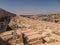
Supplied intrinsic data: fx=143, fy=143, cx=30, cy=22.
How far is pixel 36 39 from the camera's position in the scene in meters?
4.11

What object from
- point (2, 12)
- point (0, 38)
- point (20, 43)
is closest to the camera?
point (20, 43)

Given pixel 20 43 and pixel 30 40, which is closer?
pixel 30 40

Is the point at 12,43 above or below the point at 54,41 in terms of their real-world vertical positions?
below

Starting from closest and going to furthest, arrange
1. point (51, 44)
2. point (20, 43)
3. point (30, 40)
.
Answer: point (51, 44) < point (30, 40) < point (20, 43)

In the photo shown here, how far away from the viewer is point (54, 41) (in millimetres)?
3846

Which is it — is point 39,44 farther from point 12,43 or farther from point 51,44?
point 12,43

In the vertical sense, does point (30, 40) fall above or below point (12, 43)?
above

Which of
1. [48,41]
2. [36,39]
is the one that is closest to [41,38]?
[36,39]

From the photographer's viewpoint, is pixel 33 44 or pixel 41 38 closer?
pixel 33 44

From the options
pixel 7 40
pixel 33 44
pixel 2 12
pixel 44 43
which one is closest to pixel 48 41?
pixel 44 43

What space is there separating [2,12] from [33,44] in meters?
18.1

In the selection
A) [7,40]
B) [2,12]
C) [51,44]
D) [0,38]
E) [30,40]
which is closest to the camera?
[51,44]

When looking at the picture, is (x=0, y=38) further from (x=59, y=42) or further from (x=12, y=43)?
(x=59, y=42)

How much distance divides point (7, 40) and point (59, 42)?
2.64 meters
